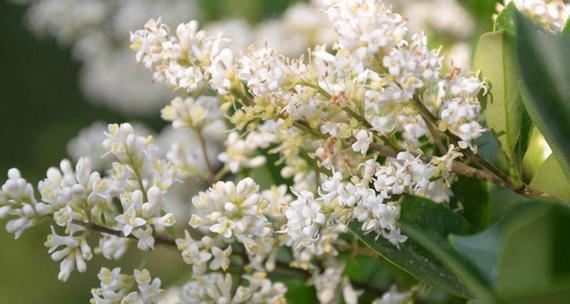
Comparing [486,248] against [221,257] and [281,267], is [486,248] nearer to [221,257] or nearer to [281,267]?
[221,257]

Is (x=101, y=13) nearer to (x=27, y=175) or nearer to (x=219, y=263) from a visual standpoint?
(x=219, y=263)

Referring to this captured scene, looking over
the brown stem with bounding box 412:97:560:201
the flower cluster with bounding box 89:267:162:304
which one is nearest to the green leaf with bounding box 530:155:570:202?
the brown stem with bounding box 412:97:560:201

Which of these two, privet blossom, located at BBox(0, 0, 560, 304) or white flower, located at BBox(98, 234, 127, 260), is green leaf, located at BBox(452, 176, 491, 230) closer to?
privet blossom, located at BBox(0, 0, 560, 304)

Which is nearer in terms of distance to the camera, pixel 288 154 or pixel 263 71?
pixel 263 71

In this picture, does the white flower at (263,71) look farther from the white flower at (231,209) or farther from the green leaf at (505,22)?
the green leaf at (505,22)

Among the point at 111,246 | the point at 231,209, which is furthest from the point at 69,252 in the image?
the point at 231,209

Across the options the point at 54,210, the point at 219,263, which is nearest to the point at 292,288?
the point at 219,263
